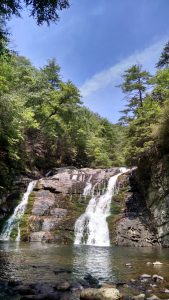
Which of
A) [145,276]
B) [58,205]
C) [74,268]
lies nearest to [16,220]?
[58,205]

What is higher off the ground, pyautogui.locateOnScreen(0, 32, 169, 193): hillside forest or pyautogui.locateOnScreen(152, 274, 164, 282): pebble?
pyautogui.locateOnScreen(0, 32, 169, 193): hillside forest

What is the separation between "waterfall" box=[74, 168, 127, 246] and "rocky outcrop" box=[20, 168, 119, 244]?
50 centimetres

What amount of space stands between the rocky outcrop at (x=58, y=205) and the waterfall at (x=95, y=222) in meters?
0.50

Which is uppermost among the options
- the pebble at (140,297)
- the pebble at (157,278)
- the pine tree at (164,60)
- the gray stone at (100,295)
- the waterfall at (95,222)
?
the pine tree at (164,60)

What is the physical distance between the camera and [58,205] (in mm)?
26703

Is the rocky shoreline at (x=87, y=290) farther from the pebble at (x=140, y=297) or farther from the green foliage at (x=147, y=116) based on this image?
the green foliage at (x=147, y=116)

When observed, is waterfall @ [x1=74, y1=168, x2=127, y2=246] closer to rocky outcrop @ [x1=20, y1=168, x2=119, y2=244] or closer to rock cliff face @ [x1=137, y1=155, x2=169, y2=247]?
rocky outcrop @ [x1=20, y1=168, x2=119, y2=244]

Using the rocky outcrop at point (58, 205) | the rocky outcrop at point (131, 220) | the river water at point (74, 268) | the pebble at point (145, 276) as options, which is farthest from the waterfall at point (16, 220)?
the pebble at point (145, 276)

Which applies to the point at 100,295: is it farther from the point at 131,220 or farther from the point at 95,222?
the point at 95,222

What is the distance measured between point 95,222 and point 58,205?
4002 mm

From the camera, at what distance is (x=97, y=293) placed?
7383 millimetres

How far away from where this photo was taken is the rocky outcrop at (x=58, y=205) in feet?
76.6

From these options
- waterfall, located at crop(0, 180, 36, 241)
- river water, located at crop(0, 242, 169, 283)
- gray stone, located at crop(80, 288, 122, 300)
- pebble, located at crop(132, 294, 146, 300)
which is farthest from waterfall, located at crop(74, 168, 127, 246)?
gray stone, located at crop(80, 288, 122, 300)

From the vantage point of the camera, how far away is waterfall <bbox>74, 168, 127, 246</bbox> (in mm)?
22734
